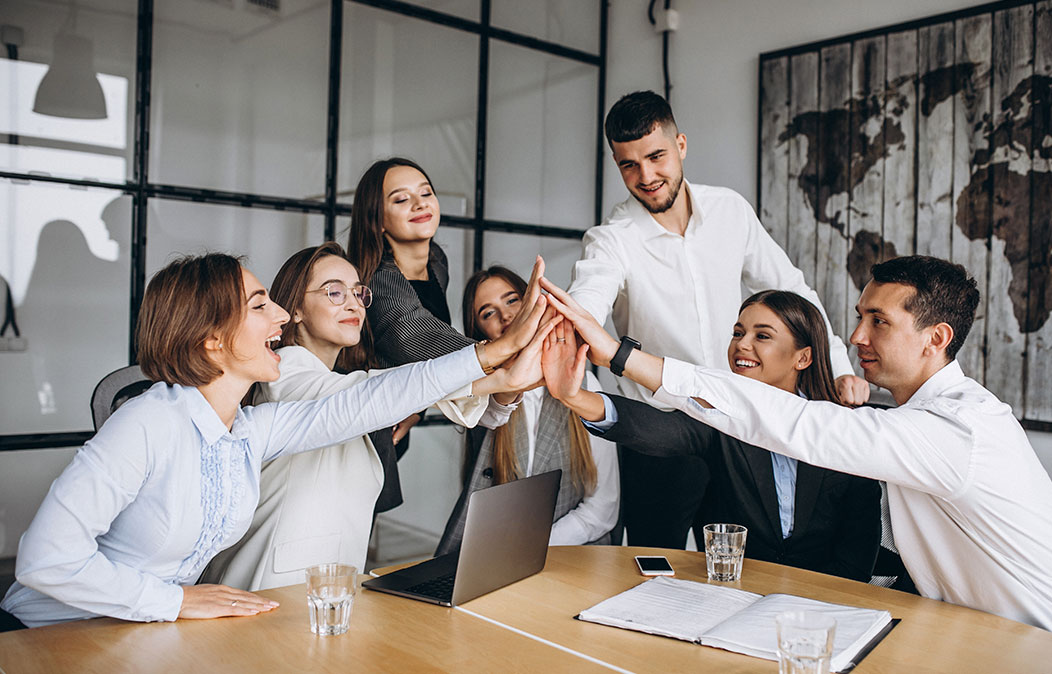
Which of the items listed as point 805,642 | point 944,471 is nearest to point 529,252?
point 944,471

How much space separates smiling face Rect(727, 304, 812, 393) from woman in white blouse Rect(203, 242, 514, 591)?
2.27 feet

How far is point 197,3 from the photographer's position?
342cm

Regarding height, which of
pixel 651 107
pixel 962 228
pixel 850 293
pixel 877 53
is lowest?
pixel 850 293

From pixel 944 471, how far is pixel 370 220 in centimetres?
169

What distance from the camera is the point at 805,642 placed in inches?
46.1

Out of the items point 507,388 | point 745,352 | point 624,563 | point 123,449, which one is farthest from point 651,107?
point 123,449

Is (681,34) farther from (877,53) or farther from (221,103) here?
(221,103)

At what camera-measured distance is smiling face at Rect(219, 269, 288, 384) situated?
1.72 meters

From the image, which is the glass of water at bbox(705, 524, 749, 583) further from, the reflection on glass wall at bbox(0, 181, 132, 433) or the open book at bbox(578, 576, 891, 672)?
the reflection on glass wall at bbox(0, 181, 132, 433)

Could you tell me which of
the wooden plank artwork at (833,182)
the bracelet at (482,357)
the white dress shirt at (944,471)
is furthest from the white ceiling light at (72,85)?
the wooden plank artwork at (833,182)

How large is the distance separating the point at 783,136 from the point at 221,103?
2447 mm

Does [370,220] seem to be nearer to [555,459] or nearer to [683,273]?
[555,459]

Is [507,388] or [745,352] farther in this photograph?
[745,352]

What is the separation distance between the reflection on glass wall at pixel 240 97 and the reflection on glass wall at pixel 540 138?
96cm
